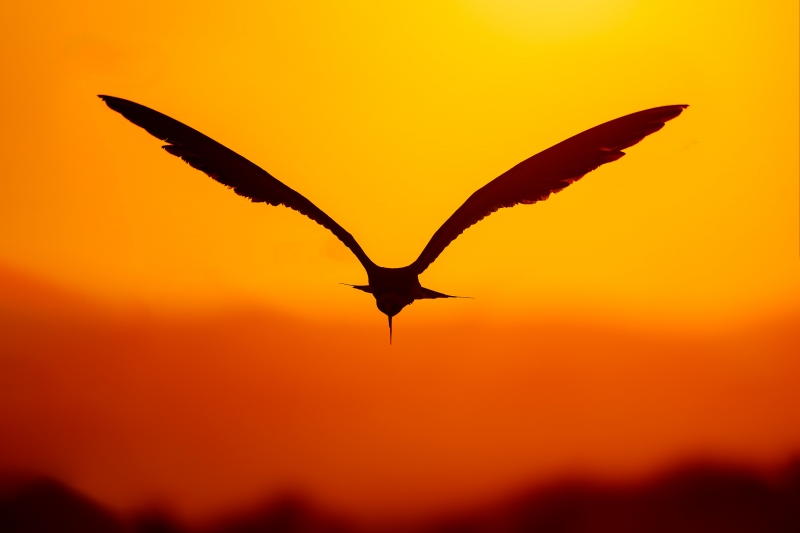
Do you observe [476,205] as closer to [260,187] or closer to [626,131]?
[626,131]

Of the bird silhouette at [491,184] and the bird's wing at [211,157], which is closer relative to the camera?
the bird silhouette at [491,184]

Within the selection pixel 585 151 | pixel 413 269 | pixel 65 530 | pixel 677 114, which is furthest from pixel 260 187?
pixel 65 530

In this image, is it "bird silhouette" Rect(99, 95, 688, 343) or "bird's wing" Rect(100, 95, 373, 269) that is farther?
"bird's wing" Rect(100, 95, 373, 269)

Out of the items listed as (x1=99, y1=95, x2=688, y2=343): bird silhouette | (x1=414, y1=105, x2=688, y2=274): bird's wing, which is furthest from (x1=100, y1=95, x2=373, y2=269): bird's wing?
(x1=414, y1=105, x2=688, y2=274): bird's wing

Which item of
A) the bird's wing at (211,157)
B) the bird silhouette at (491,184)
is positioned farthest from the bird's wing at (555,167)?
the bird's wing at (211,157)

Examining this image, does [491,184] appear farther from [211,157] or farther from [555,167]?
[211,157]

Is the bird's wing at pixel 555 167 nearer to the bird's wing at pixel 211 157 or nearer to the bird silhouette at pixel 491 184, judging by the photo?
the bird silhouette at pixel 491 184

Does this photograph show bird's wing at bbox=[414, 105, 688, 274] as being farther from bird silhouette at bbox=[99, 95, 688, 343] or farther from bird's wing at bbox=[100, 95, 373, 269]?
bird's wing at bbox=[100, 95, 373, 269]

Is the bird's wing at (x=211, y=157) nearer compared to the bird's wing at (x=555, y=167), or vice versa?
the bird's wing at (x=555, y=167)
